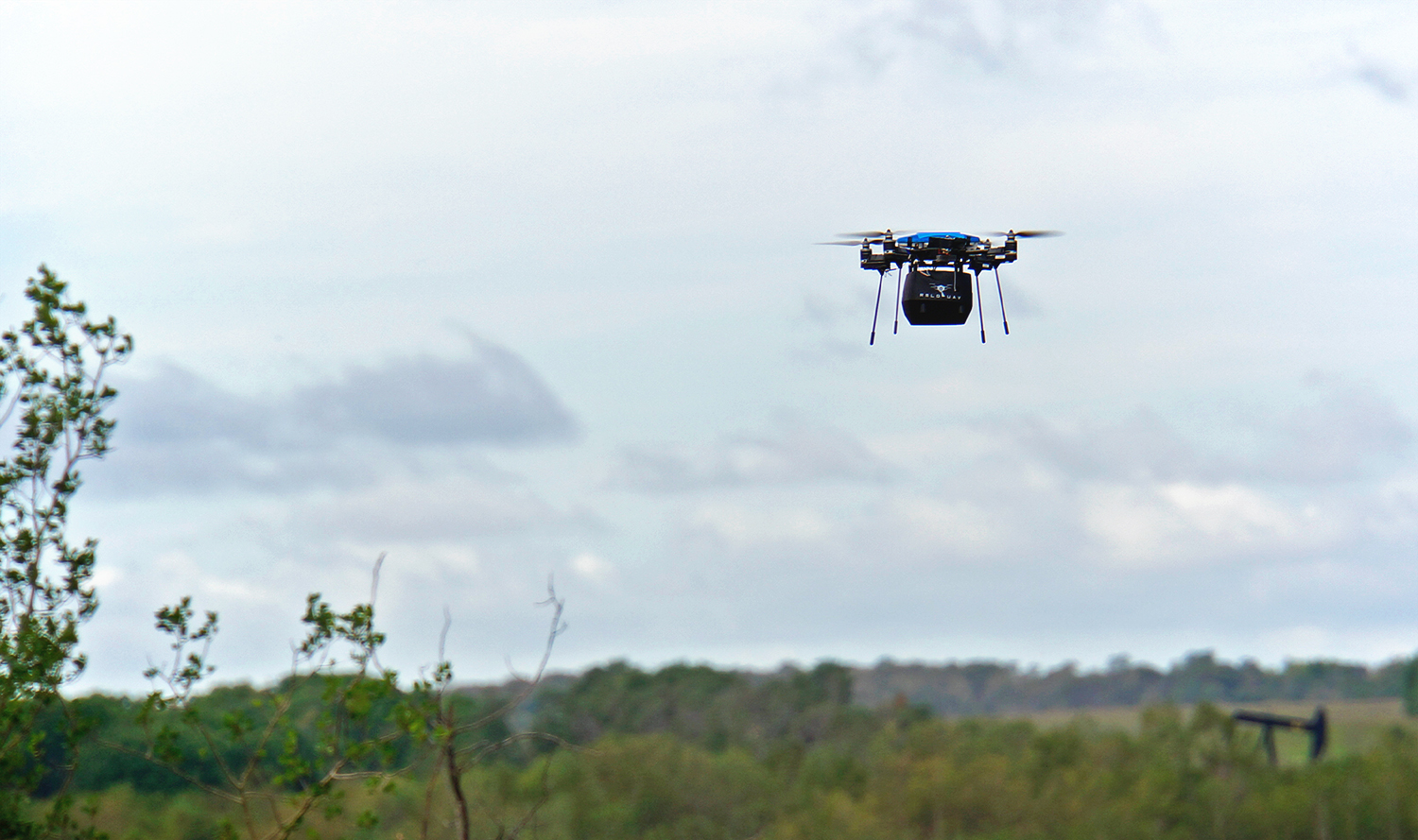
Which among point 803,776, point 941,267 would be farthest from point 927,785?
point 941,267

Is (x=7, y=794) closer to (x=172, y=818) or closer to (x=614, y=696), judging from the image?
(x=172, y=818)

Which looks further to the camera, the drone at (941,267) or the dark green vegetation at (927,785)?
the dark green vegetation at (927,785)

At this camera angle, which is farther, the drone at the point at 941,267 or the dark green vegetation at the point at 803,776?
the dark green vegetation at the point at 803,776

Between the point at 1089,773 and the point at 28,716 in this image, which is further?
the point at 1089,773

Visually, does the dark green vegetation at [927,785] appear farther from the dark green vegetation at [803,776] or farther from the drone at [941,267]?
the drone at [941,267]

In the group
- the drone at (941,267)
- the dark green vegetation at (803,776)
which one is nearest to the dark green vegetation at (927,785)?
the dark green vegetation at (803,776)

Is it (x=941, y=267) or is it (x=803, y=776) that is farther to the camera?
(x=803, y=776)

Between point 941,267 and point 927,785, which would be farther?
point 927,785

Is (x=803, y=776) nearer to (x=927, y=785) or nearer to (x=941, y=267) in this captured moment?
(x=927, y=785)

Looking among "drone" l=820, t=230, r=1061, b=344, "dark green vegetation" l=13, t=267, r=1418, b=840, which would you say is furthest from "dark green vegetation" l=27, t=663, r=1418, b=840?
"drone" l=820, t=230, r=1061, b=344

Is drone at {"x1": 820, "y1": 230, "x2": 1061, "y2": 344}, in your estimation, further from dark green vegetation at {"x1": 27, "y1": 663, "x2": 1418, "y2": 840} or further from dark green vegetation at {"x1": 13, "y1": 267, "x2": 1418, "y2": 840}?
dark green vegetation at {"x1": 27, "y1": 663, "x2": 1418, "y2": 840}

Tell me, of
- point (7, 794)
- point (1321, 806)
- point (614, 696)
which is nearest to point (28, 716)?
point (7, 794)
